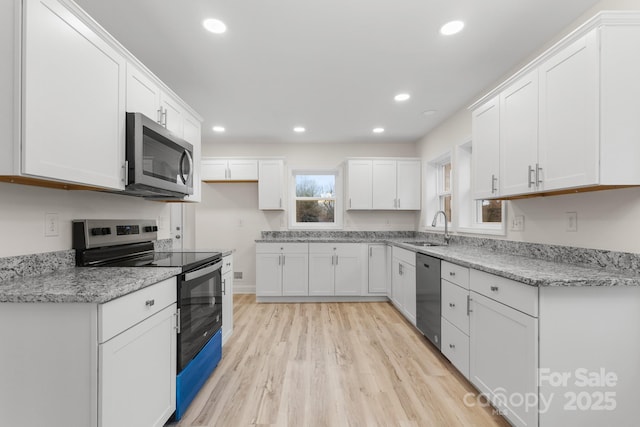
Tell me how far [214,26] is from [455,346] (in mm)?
2917

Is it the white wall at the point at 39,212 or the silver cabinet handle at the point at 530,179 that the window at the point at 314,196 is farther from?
the silver cabinet handle at the point at 530,179

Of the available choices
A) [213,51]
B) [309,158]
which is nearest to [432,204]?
[309,158]

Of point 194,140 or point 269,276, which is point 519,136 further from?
point 269,276

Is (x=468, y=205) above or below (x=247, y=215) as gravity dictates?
above

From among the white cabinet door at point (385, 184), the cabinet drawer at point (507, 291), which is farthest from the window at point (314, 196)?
the cabinet drawer at point (507, 291)

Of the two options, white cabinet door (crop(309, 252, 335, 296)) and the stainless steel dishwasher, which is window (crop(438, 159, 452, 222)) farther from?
white cabinet door (crop(309, 252, 335, 296))

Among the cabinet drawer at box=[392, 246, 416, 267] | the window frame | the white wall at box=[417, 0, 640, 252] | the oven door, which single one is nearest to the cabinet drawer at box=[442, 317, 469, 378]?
the cabinet drawer at box=[392, 246, 416, 267]

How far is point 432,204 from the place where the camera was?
426cm

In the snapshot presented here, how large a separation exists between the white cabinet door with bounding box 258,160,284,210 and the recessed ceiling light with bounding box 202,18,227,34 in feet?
8.20

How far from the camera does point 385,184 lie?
449cm

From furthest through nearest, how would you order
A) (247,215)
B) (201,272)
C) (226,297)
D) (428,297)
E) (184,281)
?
(247,215)
(428,297)
(226,297)
(201,272)
(184,281)

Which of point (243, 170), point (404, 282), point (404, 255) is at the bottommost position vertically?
point (404, 282)

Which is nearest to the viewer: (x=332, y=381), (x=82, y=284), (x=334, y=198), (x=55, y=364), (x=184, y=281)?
(x=55, y=364)

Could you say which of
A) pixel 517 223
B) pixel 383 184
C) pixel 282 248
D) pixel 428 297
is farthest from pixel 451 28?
pixel 282 248
